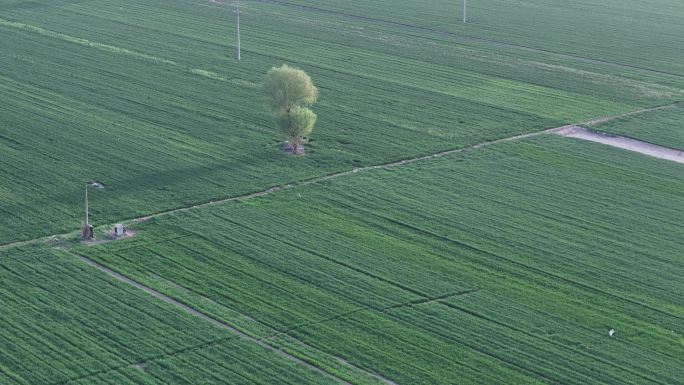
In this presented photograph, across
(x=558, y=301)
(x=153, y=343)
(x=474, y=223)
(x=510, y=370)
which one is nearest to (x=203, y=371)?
(x=153, y=343)

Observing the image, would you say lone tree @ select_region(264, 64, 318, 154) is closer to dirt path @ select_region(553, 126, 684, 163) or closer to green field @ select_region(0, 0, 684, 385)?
green field @ select_region(0, 0, 684, 385)

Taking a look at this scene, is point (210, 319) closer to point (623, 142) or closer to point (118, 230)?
point (118, 230)

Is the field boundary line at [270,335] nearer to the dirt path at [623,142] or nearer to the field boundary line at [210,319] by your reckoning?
the field boundary line at [210,319]

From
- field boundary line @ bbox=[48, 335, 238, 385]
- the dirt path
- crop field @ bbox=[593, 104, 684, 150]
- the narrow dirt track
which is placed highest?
crop field @ bbox=[593, 104, 684, 150]

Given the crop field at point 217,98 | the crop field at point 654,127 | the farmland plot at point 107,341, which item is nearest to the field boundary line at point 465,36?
the crop field at point 217,98

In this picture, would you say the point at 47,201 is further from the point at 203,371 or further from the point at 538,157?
the point at 538,157

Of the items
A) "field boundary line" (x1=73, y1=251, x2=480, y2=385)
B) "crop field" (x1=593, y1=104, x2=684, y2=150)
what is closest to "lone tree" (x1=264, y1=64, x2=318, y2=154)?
"field boundary line" (x1=73, y1=251, x2=480, y2=385)
